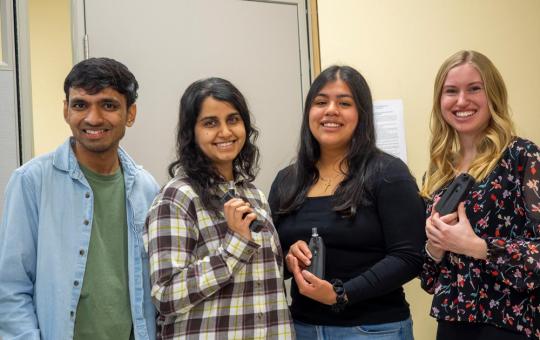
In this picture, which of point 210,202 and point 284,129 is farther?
point 284,129

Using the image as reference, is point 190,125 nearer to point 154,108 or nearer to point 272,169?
point 154,108

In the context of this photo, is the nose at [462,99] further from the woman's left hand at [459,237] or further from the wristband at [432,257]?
the wristband at [432,257]

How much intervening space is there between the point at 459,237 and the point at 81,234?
1017mm

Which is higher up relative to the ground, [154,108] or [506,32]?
[506,32]

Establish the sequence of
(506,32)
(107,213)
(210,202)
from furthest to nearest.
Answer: (506,32) < (107,213) < (210,202)

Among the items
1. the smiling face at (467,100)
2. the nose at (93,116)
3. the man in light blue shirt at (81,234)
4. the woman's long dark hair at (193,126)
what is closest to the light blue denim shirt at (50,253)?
the man in light blue shirt at (81,234)

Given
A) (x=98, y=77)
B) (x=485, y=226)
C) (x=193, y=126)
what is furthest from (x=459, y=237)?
(x=98, y=77)

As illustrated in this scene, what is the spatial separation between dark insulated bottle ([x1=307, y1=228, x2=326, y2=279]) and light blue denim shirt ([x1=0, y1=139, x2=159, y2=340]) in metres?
0.46

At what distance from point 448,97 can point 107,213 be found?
1.07 meters

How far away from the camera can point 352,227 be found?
58.2 inches

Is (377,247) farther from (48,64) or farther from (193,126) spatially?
(48,64)

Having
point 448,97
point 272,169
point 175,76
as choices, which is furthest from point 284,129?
point 448,97

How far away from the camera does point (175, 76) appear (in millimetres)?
2350

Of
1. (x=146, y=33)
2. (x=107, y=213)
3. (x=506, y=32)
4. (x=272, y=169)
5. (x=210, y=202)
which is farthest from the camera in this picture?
(x=506, y=32)
